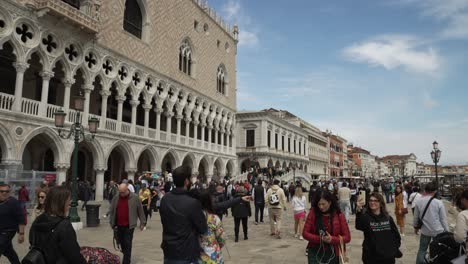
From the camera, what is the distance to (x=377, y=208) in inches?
167

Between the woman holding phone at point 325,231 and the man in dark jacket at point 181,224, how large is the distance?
4.13 ft

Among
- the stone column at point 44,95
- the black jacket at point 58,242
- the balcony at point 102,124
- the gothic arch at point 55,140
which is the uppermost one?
the stone column at point 44,95

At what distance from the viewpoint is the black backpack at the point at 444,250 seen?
12.5 feet

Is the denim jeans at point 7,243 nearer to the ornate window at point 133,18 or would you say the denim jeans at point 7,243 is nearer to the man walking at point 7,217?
the man walking at point 7,217

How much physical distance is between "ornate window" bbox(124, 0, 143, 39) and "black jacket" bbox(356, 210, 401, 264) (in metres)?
22.6

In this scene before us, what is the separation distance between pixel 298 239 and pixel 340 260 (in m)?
5.97

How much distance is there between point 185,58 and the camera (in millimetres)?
30250

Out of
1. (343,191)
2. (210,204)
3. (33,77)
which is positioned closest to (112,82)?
(33,77)

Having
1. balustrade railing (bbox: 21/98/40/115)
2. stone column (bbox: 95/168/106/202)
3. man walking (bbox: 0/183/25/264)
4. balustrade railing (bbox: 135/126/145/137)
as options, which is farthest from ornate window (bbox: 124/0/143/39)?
man walking (bbox: 0/183/25/264)

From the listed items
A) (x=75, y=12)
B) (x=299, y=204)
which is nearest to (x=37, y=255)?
(x=299, y=204)

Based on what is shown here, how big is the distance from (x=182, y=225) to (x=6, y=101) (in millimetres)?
15891

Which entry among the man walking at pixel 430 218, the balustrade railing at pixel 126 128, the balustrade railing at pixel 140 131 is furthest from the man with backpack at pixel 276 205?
the balustrade railing at pixel 140 131

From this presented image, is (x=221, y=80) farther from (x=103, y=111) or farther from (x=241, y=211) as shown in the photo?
(x=241, y=211)

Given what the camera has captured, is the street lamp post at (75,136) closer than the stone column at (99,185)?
Yes
